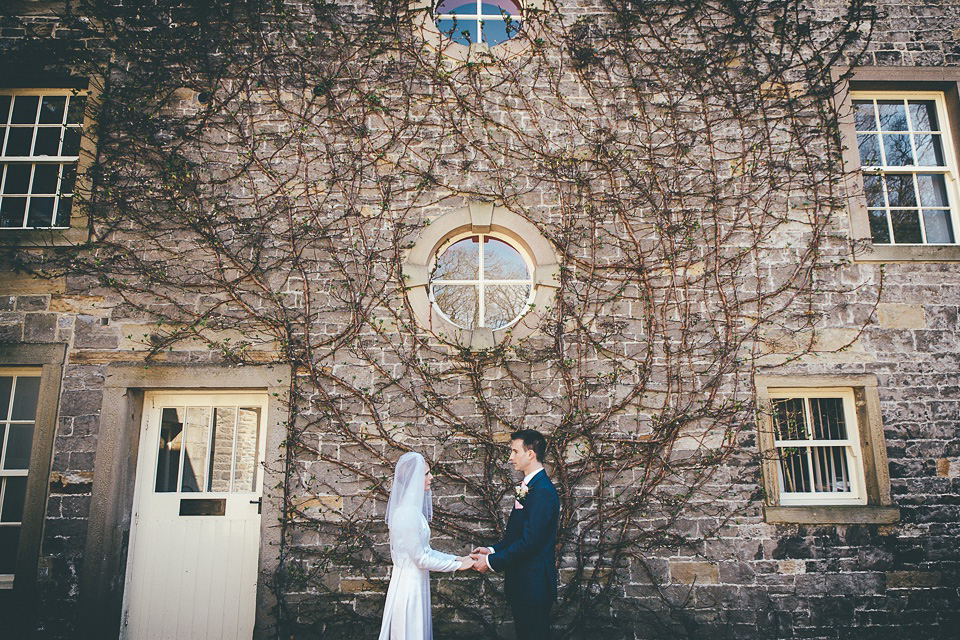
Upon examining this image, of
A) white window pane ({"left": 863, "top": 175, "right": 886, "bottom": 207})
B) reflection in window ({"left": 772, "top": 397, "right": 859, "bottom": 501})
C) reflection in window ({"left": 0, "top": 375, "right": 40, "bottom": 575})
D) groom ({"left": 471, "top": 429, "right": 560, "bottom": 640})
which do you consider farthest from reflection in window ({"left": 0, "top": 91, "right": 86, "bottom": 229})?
white window pane ({"left": 863, "top": 175, "right": 886, "bottom": 207})

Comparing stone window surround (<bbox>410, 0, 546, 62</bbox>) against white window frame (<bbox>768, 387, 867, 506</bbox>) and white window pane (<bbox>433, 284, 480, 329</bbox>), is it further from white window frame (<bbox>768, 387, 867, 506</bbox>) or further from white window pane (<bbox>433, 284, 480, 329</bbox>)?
white window frame (<bbox>768, 387, 867, 506</bbox>)

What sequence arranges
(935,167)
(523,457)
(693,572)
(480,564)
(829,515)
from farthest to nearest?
(935,167), (829,515), (693,572), (523,457), (480,564)

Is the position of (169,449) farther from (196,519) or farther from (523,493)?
(523,493)

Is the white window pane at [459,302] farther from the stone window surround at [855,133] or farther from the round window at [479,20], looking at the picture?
the stone window surround at [855,133]

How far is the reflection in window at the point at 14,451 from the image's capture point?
5.43 metres

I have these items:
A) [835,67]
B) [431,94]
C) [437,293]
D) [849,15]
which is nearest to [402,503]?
[437,293]

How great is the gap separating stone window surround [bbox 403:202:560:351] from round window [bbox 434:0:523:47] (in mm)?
1910

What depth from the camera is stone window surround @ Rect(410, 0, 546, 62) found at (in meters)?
6.17

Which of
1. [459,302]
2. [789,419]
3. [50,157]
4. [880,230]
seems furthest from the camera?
[880,230]

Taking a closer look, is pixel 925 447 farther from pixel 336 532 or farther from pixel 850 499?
pixel 336 532

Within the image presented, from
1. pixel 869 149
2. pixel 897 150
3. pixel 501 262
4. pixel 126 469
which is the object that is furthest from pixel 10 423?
pixel 897 150

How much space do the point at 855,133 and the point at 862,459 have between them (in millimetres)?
3349

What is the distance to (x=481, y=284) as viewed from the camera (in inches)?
231

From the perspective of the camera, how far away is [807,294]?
5.88m
